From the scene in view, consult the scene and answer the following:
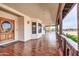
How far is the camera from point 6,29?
786 cm

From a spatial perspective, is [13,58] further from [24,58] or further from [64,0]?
[64,0]

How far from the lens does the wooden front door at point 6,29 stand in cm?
729

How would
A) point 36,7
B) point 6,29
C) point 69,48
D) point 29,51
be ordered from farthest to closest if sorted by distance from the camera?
point 6,29 → point 36,7 → point 29,51 → point 69,48

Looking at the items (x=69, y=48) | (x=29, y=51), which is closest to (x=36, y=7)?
(x=29, y=51)

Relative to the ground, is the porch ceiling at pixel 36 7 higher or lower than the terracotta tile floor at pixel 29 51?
higher

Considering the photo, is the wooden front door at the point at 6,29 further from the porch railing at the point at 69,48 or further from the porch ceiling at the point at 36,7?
the porch railing at the point at 69,48

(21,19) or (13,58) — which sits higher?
(21,19)

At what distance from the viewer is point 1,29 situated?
7242mm

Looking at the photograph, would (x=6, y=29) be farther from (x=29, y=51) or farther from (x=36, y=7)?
(x=29, y=51)

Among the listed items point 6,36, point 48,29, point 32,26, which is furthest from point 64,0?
point 48,29

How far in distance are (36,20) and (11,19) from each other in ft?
13.5

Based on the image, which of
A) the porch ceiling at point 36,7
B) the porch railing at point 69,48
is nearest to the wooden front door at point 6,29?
the porch ceiling at point 36,7

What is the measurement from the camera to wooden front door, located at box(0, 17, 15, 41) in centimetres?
729

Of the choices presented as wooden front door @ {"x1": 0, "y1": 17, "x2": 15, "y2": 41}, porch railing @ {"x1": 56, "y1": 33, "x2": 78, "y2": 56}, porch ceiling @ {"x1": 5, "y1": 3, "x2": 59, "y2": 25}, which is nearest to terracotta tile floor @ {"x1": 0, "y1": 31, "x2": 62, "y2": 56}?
porch railing @ {"x1": 56, "y1": 33, "x2": 78, "y2": 56}
